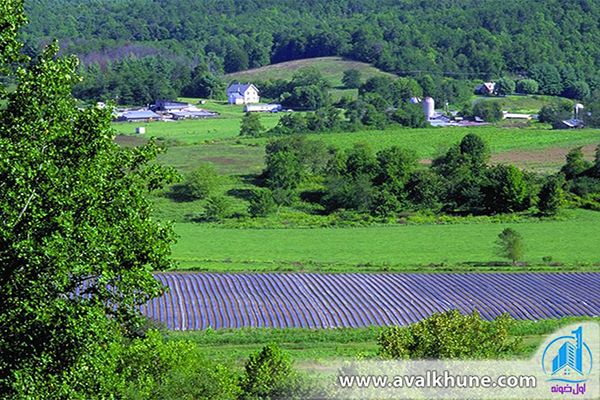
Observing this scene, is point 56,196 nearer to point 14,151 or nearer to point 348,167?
point 14,151

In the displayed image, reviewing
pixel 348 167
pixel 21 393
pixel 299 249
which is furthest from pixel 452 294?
pixel 348 167

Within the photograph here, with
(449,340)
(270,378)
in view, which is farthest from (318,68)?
Answer: (449,340)

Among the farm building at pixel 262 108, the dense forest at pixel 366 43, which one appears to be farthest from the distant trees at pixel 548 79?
the farm building at pixel 262 108

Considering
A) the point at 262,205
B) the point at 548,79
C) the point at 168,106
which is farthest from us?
the point at 548,79

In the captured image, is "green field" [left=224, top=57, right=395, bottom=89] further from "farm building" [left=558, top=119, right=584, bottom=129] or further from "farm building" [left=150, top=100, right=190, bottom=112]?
"farm building" [left=558, top=119, right=584, bottom=129]

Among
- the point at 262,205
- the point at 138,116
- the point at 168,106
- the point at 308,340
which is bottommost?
the point at 262,205

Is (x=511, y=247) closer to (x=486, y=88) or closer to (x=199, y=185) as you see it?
(x=199, y=185)

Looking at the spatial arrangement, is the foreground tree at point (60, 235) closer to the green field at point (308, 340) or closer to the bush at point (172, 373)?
the bush at point (172, 373)
